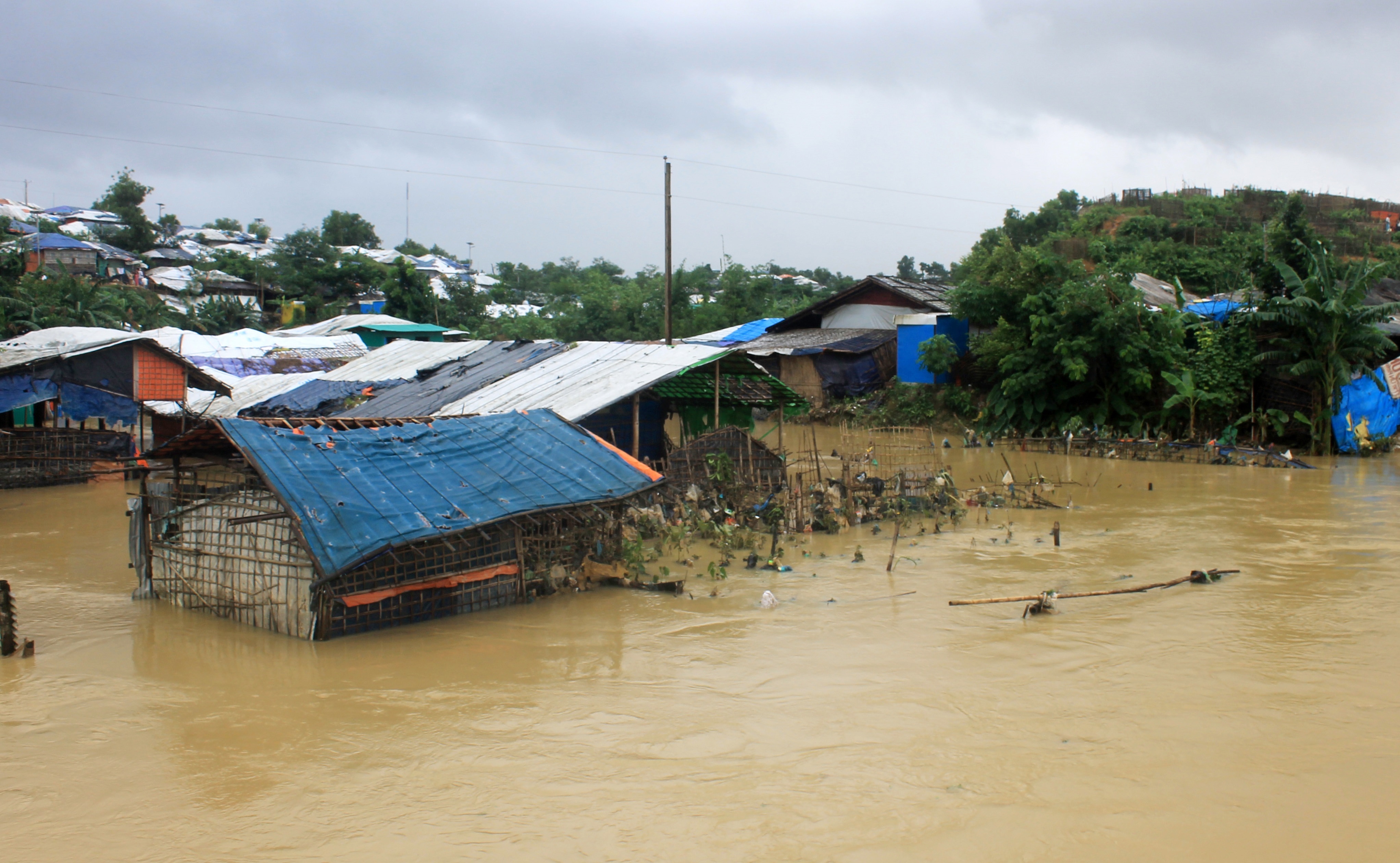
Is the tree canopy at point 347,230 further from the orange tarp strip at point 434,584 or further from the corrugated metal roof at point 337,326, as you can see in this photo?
the orange tarp strip at point 434,584

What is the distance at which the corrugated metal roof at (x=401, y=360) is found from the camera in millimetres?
18234

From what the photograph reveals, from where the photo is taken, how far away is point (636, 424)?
11727 mm

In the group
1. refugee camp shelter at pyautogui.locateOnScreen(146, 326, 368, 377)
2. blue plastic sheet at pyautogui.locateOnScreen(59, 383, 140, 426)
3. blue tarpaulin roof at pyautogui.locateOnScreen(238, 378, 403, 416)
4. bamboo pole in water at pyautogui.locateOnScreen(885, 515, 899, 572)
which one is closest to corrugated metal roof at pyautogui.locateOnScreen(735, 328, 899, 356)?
blue tarpaulin roof at pyautogui.locateOnScreen(238, 378, 403, 416)

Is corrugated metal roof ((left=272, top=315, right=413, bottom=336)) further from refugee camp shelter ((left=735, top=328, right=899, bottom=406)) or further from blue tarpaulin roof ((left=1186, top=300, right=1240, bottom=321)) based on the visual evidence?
blue tarpaulin roof ((left=1186, top=300, right=1240, bottom=321))

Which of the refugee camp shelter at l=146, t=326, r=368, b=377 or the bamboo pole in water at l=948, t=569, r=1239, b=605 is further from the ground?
the refugee camp shelter at l=146, t=326, r=368, b=377

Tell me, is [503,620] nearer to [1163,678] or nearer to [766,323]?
[1163,678]

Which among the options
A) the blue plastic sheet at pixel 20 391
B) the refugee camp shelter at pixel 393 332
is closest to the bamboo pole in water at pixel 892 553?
the blue plastic sheet at pixel 20 391

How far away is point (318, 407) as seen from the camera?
17.2 metres

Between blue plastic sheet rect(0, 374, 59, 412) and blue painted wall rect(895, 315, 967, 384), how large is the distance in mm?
16891

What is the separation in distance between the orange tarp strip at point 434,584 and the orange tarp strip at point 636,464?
156 cm

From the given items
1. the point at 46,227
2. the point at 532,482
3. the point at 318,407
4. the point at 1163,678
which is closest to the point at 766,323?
the point at 318,407

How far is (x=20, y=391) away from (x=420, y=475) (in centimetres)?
1136

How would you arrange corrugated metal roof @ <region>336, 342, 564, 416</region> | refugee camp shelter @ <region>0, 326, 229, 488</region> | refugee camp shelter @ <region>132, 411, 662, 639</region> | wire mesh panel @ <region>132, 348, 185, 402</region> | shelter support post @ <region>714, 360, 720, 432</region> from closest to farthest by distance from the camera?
refugee camp shelter @ <region>132, 411, 662, 639</region>, shelter support post @ <region>714, 360, 720, 432</region>, corrugated metal roof @ <region>336, 342, 564, 416</region>, refugee camp shelter @ <region>0, 326, 229, 488</region>, wire mesh panel @ <region>132, 348, 185, 402</region>

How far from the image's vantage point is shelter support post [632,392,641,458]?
1173 centimetres
